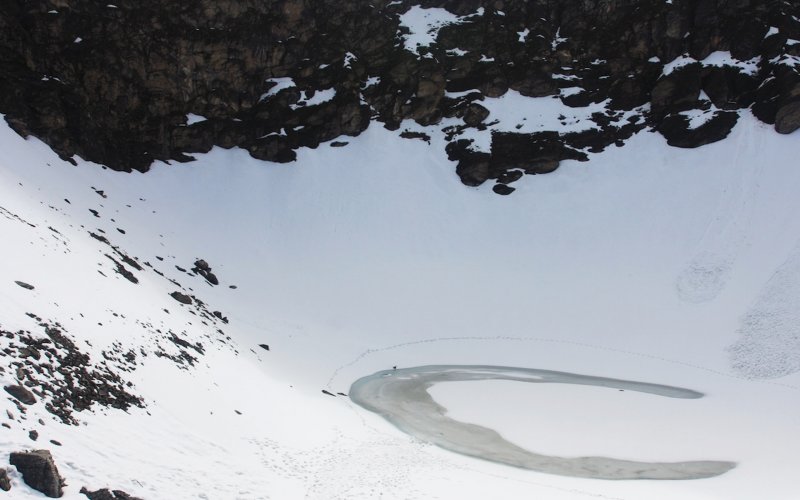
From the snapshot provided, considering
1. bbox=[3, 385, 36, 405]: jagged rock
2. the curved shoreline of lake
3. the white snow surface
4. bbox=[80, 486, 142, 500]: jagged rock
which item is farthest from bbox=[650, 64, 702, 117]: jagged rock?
bbox=[3, 385, 36, 405]: jagged rock

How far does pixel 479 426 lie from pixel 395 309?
685 inches

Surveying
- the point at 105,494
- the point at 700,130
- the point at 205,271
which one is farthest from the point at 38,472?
the point at 700,130

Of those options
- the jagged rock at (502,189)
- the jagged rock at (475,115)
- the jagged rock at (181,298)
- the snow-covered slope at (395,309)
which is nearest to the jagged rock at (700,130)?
the snow-covered slope at (395,309)

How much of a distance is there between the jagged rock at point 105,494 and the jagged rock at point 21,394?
2.50 meters

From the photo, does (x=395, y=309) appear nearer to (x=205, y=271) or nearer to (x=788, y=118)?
(x=205, y=271)

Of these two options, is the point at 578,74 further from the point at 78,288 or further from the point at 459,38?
the point at 78,288

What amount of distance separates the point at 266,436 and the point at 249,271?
25.6m

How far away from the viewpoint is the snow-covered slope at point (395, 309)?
1614 cm

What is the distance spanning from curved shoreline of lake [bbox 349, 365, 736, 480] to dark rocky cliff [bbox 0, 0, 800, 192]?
25.3 m

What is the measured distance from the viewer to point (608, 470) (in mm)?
20734

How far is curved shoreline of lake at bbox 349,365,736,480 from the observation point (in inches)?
822

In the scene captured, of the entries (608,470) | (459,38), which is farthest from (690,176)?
(608,470)

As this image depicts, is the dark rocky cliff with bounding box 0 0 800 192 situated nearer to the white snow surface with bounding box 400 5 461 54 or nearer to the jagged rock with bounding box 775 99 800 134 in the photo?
the jagged rock with bounding box 775 99 800 134

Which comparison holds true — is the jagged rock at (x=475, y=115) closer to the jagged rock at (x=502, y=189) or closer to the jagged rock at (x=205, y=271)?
the jagged rock at (x=502, y=189)
